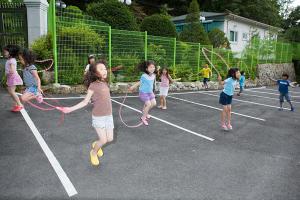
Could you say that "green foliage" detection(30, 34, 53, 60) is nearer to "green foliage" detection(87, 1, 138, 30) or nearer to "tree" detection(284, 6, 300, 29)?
"green foliage" detection(87, 1, 138, 30)

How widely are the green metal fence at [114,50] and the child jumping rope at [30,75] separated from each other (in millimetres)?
3502

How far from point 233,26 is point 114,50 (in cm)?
2463

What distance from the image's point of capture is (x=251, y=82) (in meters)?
23.9

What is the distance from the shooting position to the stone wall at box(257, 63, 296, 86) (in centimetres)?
2615

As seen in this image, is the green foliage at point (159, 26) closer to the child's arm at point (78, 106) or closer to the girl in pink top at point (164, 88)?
the girl in pink top at point (164, 88)

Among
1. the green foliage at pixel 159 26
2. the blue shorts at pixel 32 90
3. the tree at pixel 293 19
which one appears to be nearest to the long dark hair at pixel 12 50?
the blue shorts at pixel 32 90

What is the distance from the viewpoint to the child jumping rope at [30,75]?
6.88 metres

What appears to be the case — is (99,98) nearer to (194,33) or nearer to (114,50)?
(114,50)

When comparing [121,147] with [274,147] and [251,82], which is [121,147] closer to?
[274,147]

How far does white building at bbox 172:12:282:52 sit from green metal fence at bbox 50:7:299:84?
16274 mm

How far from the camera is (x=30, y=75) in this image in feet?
23.0

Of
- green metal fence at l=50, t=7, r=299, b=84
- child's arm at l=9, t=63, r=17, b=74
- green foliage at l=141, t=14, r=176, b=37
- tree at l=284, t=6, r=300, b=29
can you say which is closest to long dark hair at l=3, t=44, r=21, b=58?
child's arm at l=9, t=63, r=17, b=74

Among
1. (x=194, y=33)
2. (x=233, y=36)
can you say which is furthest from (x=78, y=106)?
(x=233, y=36)

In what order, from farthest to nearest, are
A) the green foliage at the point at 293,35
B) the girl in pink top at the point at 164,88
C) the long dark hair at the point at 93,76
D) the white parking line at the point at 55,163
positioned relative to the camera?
the green foliage at the point at 293,35 → the girl in pink top at the point at 164,88 → the long dark hair at the point at 93,76 → the white parking line at the point at 55,163
